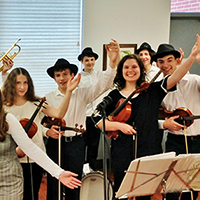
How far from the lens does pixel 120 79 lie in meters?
2.83

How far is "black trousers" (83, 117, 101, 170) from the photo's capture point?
3965 mm

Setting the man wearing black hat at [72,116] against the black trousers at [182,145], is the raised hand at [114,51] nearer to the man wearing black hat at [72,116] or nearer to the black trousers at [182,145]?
the man wearing black hat at [72,116]

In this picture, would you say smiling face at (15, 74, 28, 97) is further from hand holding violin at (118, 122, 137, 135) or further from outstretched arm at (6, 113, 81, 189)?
hand holding violin at (118, 122, 137, 135)

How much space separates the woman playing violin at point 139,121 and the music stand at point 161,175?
1.67 ft

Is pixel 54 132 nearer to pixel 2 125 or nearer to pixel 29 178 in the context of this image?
pixel 29 178

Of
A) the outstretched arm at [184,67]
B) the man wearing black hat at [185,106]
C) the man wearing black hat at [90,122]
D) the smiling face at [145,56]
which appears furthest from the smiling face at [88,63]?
the outstretched arm at [184,67]

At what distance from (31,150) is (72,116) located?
3.27 ft

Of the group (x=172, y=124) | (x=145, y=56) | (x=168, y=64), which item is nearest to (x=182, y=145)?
(x=172, y=124)

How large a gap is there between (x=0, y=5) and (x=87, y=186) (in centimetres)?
281

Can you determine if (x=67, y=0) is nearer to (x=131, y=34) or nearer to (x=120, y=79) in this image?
(x=131, y=34)

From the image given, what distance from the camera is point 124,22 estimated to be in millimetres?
4832

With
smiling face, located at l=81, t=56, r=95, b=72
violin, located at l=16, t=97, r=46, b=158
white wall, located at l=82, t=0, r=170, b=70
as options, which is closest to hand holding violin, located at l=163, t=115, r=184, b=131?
violin, located at l=16, t=97, r=46, b=158

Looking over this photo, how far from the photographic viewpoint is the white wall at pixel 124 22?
4750 mm

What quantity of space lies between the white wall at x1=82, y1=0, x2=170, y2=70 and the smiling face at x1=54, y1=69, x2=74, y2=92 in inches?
70.5
